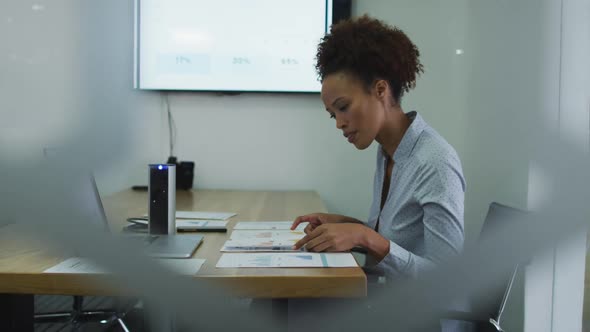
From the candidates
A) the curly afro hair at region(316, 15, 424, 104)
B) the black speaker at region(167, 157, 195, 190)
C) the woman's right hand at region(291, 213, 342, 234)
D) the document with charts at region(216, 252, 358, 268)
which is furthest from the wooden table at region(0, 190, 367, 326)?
the black speaker at region(167, 157, 195, 190)

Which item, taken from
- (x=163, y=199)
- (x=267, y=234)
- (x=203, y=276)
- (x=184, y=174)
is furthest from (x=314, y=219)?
(x=184, y=174)

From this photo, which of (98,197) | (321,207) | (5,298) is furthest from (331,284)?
(321,207)

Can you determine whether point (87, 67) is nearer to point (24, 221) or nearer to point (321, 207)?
point (24, 221)

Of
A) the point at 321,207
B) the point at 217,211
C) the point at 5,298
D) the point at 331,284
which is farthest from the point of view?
the point at 321,207

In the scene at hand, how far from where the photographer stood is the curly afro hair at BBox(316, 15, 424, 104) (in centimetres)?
79

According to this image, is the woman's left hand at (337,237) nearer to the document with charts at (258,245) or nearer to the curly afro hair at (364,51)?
the document with charts at (258,245)

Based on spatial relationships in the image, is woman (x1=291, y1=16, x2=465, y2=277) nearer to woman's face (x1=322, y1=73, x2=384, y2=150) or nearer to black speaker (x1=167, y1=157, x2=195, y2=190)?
woman's face (x1=322, y1=73, x2=384, y2=150)

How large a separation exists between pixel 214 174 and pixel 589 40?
2.14 meters

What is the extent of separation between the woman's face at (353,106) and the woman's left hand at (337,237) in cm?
18

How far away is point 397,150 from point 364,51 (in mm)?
262

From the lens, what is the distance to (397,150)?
1002 millimetres

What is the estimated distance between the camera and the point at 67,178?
0.46 ft

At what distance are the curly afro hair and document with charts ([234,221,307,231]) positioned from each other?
1.39 feet

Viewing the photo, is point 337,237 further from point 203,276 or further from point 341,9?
point 341,9
